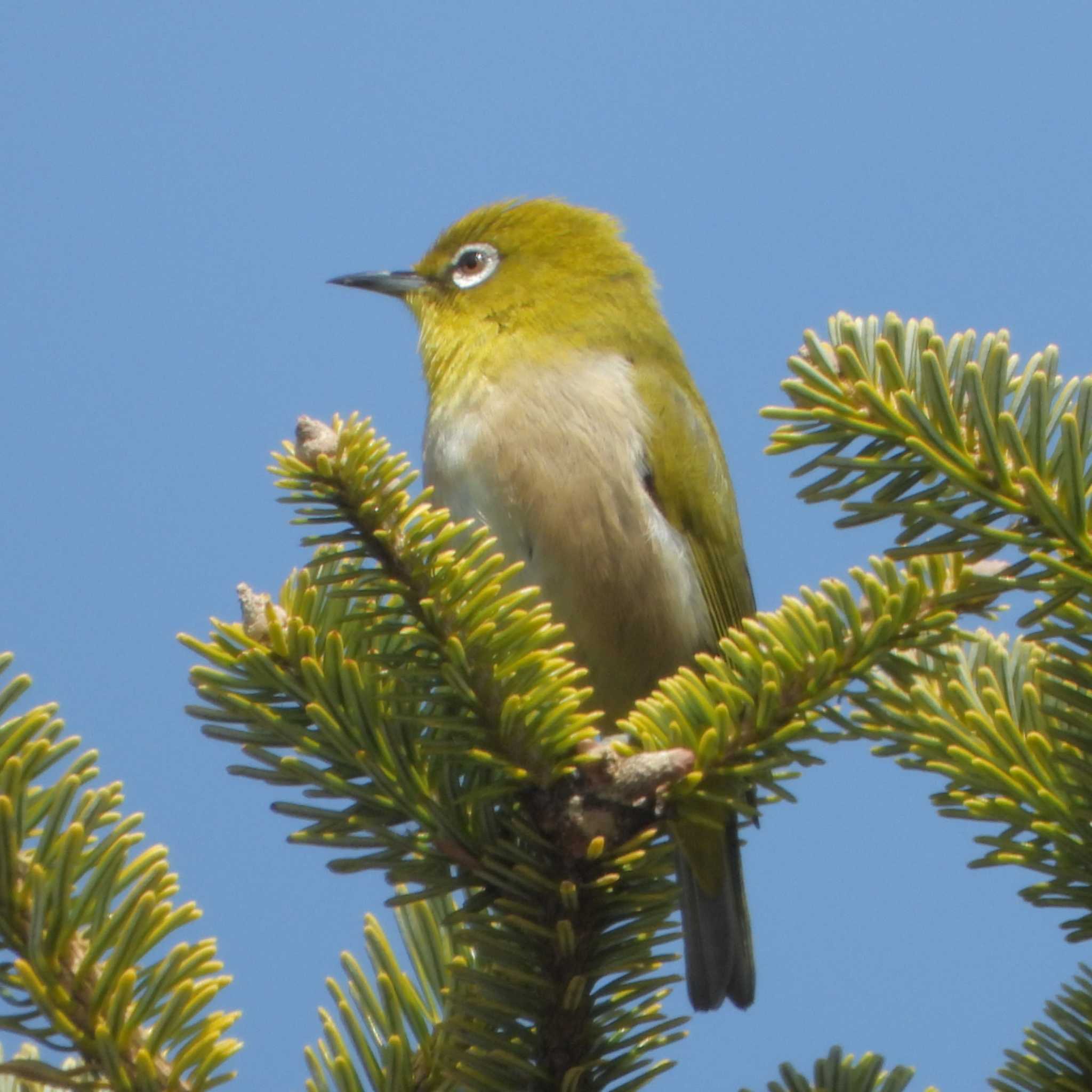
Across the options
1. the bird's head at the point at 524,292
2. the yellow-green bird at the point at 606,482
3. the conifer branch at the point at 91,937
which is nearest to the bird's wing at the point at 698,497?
the yellow-green bird at the point at 606,482

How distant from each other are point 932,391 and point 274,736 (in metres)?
0.96

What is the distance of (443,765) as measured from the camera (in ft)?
5.95

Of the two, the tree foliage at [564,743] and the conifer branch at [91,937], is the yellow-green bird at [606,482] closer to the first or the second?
the tree foliage at [564,743]

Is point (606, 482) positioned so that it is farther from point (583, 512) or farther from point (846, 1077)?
Answer: point (846, 1077)

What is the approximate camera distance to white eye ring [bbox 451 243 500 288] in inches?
177

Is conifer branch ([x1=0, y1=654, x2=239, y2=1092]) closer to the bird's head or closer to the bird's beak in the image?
the bird's head

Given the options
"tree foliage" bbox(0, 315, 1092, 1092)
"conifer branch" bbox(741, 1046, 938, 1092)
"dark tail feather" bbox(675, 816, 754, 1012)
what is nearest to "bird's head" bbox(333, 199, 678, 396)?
"dark tail feather" bbox(675, 816, 754, 1012)

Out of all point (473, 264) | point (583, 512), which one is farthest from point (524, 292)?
point (583, 512)

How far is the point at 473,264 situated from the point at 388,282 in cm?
31

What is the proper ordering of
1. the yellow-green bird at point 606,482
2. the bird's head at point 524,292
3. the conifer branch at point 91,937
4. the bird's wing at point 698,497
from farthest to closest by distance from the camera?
the bird's head at point 524,292
the bird's wing at point 698,497
the yellow-green bird at point 606,482
the conifer branch at point 91,937

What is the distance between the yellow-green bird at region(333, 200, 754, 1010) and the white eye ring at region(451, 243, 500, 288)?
0.05 m

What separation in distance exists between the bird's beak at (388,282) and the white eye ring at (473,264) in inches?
4.7

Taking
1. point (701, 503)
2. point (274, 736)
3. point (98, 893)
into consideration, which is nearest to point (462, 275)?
point (701, 503)

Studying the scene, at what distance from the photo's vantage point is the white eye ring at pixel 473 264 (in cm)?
448
